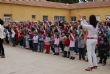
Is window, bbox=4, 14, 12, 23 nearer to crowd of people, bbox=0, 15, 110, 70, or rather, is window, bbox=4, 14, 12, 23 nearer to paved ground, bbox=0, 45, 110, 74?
crowd of people, bbox=0, 15, 110, 70

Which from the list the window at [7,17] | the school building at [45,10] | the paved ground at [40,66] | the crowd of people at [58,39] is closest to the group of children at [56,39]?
the crowd of people at [58,39]

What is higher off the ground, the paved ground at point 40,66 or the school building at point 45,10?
the school building at point 45,10

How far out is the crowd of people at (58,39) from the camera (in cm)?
1410

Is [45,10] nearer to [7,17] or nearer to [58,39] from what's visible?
[7,17]

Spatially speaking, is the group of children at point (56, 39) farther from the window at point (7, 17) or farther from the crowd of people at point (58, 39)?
the window at point (7, 17)

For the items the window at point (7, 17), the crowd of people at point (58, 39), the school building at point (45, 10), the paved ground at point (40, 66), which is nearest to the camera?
the paved ground at point (40, 66)

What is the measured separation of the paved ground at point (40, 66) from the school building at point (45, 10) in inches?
468

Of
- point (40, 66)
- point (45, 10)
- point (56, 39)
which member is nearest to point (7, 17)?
point (45, 10)

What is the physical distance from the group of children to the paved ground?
0.91 m

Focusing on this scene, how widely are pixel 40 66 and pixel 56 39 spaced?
4.09 metres

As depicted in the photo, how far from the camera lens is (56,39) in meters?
16.8

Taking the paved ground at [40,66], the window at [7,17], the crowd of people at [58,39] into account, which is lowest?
the paved ground at [40,66]

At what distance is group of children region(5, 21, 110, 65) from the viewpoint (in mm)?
14176

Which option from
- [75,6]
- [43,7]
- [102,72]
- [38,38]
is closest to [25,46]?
[38,38]
